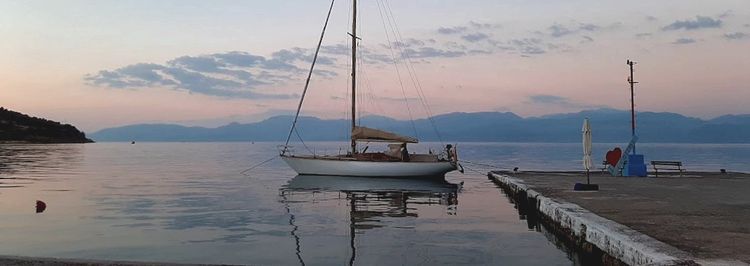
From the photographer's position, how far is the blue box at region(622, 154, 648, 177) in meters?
29.9

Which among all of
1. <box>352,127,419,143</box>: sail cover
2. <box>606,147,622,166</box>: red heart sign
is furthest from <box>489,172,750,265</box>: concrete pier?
<box>352,127,419,143</box>: sail cover

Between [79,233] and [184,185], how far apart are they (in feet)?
65.0

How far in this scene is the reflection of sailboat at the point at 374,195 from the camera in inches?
744

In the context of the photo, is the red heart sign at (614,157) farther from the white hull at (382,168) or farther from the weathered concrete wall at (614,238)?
the weathered concrete wall at (614,238)

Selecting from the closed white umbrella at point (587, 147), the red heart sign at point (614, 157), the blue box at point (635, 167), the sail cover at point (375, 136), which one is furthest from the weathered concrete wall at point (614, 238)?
the sail cover at point (375, 136)

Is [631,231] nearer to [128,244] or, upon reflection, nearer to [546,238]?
[546,238]

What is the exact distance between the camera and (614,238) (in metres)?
9.91

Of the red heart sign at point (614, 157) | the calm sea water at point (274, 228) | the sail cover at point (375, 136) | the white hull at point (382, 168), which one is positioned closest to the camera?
the calm sea water at point (274, 228)

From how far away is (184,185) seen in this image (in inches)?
1391

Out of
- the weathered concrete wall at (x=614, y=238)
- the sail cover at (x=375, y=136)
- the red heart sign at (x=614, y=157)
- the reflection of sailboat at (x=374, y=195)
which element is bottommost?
the reflection of sailboat at (x=374, y=195)

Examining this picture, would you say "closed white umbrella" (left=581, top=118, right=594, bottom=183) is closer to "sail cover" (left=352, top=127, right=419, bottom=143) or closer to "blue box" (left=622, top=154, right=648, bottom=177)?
"blue box" (left=622, top=154, right=648, bottom=177)

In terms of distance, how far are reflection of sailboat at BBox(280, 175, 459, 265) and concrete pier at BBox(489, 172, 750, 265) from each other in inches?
196

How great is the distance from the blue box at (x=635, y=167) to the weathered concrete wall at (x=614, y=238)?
16.1 metres

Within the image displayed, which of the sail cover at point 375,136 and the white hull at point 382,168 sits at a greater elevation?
the sail cover at point 375,136
